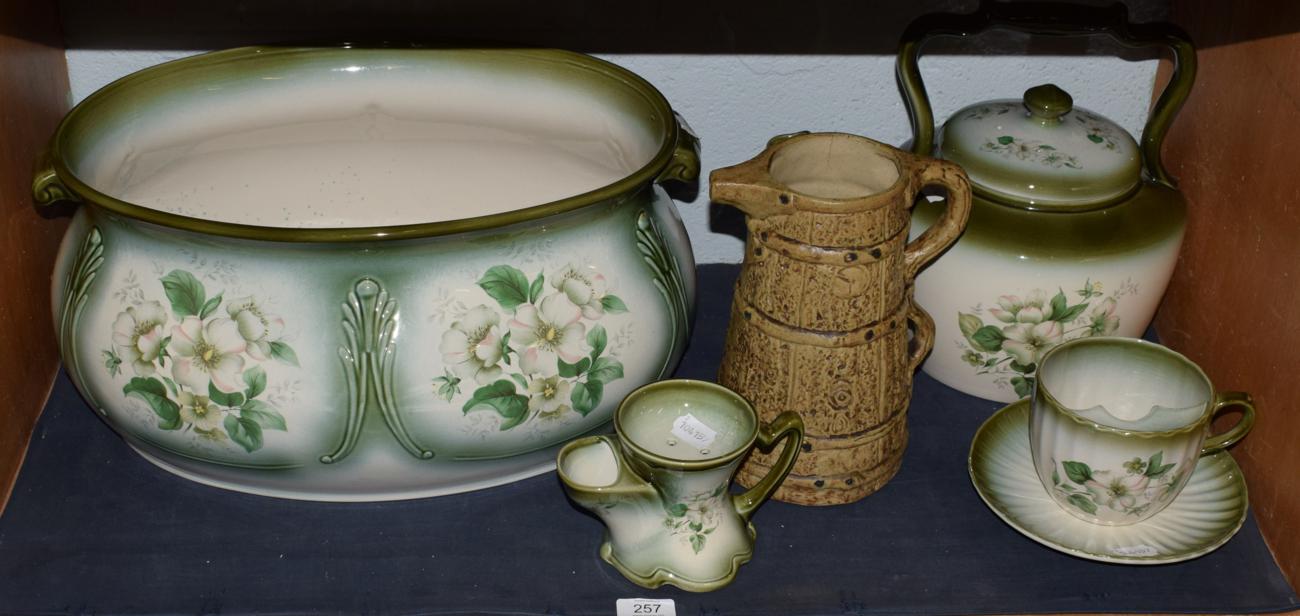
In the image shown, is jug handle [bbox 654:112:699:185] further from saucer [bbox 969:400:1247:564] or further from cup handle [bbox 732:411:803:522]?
saucer [bbox 969:400:1247:564]

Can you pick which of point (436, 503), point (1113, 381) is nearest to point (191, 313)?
point (436, 503)

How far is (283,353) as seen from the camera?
81 cm

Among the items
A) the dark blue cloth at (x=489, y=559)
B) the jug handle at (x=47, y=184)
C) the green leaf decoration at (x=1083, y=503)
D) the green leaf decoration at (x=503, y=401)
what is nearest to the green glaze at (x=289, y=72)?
the jug handle at (x=47, y=184)

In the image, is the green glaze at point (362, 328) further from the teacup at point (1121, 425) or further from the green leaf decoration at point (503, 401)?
the teacup at point (1121, 425)

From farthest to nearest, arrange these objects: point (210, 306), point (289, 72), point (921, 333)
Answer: point (289, 72) → point (921, 333) → point (210, 306)

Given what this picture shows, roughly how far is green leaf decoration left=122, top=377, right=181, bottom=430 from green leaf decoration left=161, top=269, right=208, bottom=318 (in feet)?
0.18

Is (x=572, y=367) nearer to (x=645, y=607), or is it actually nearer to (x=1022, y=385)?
(x=645, y=607)

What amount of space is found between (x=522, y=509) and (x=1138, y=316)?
441 millimetres

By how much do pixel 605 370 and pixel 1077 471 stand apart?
292 mm

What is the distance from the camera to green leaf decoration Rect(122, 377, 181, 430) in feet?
2.73

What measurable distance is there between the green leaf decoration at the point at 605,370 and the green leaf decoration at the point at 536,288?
0.20 ft

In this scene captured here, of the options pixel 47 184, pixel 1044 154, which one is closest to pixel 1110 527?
pixel 1044 154

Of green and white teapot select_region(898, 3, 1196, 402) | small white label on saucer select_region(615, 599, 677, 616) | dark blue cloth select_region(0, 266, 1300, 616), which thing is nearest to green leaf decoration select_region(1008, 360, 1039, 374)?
green and white teapot select_region(898, 3, 1196, 402)

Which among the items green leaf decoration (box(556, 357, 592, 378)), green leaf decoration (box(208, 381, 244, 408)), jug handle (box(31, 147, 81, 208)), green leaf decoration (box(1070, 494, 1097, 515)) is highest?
jug handle (box(31, 147, 81, 208))
